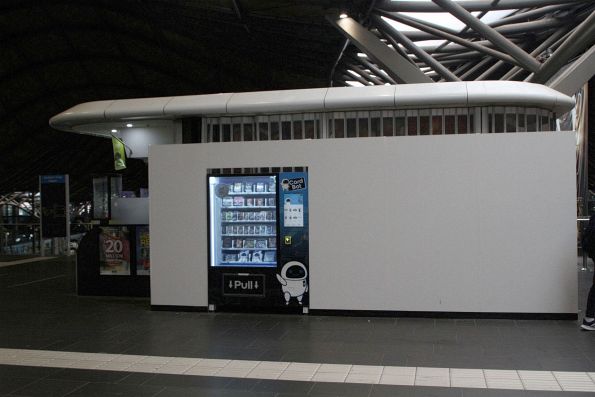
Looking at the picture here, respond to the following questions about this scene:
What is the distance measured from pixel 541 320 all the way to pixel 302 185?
→ 3.93m

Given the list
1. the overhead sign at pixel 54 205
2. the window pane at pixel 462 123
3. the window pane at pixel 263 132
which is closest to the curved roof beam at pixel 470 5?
the window pane at pixel 462 123

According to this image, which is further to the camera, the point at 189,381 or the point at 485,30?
the point at 485,30

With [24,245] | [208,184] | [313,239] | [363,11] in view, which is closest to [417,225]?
[313,239]

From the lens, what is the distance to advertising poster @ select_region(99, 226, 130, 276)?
11.6 metres

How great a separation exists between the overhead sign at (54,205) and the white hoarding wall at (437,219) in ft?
35.8

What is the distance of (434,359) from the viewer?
6785 mm

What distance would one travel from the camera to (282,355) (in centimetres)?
708

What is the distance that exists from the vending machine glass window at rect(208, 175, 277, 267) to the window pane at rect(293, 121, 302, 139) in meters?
1.36

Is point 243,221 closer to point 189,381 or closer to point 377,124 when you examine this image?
point 377,124

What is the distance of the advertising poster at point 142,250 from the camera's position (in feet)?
37.9

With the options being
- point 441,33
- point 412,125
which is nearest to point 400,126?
point 412,125

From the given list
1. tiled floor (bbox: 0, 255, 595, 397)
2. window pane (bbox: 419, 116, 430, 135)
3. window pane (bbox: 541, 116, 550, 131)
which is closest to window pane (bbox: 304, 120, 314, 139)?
window pane (bbox: 419, 116, 430, 135)

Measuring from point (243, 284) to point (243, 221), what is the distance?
985mm

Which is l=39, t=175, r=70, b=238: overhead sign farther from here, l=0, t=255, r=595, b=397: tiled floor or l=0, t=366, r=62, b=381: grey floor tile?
l=0, t=366, r=62, b=381: grey floor tile
